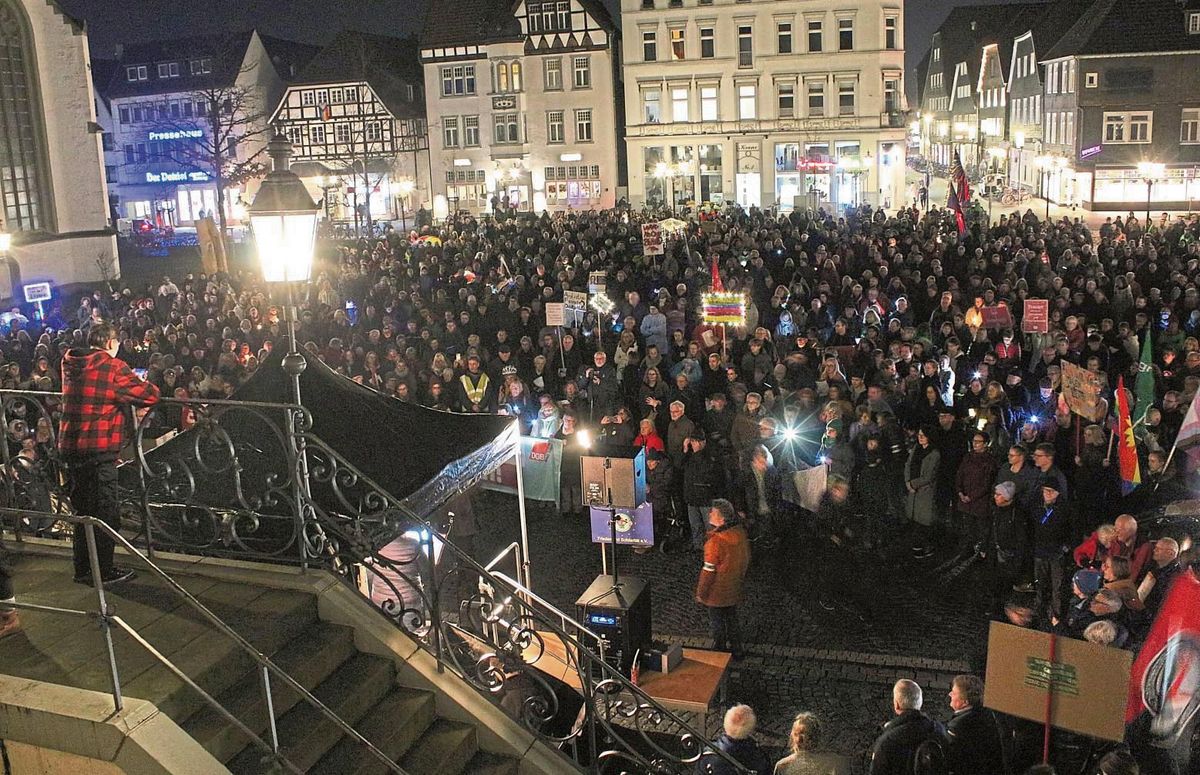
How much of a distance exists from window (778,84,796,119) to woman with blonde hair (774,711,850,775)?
51.2 m

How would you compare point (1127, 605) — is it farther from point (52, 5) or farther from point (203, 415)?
point (52, 5)

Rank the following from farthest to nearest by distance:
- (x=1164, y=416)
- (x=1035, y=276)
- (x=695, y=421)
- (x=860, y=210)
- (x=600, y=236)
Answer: (x=860, y=210), (x=600, y=236), (x=1035, y=276), (x=695, y=421), (x=1164, y=416)

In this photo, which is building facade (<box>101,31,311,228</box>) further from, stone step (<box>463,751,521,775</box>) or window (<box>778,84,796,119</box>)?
stone step (<box>463,751,521,775</box>)

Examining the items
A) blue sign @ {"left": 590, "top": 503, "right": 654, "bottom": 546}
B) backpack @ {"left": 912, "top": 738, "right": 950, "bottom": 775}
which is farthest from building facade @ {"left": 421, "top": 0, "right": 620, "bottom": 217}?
backpack @ {"left": 912, "top": 738, "right": 950, "bottom": 775}

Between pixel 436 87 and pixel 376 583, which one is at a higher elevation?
pixel 436 87

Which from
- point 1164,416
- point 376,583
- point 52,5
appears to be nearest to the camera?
point 376,583

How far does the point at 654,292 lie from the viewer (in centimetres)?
2098

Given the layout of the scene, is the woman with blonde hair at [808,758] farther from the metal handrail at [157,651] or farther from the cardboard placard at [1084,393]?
the cardboard placard at [1084,393]

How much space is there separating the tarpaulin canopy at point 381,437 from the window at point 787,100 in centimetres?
4812

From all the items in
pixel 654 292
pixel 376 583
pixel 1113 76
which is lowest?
pixel 376 583

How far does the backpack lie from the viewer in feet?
21.8

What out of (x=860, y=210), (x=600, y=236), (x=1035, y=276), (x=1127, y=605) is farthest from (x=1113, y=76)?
(x=1127, y=605)

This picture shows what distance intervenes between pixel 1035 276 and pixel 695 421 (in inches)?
361

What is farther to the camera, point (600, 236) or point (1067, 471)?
point (600, 236)
